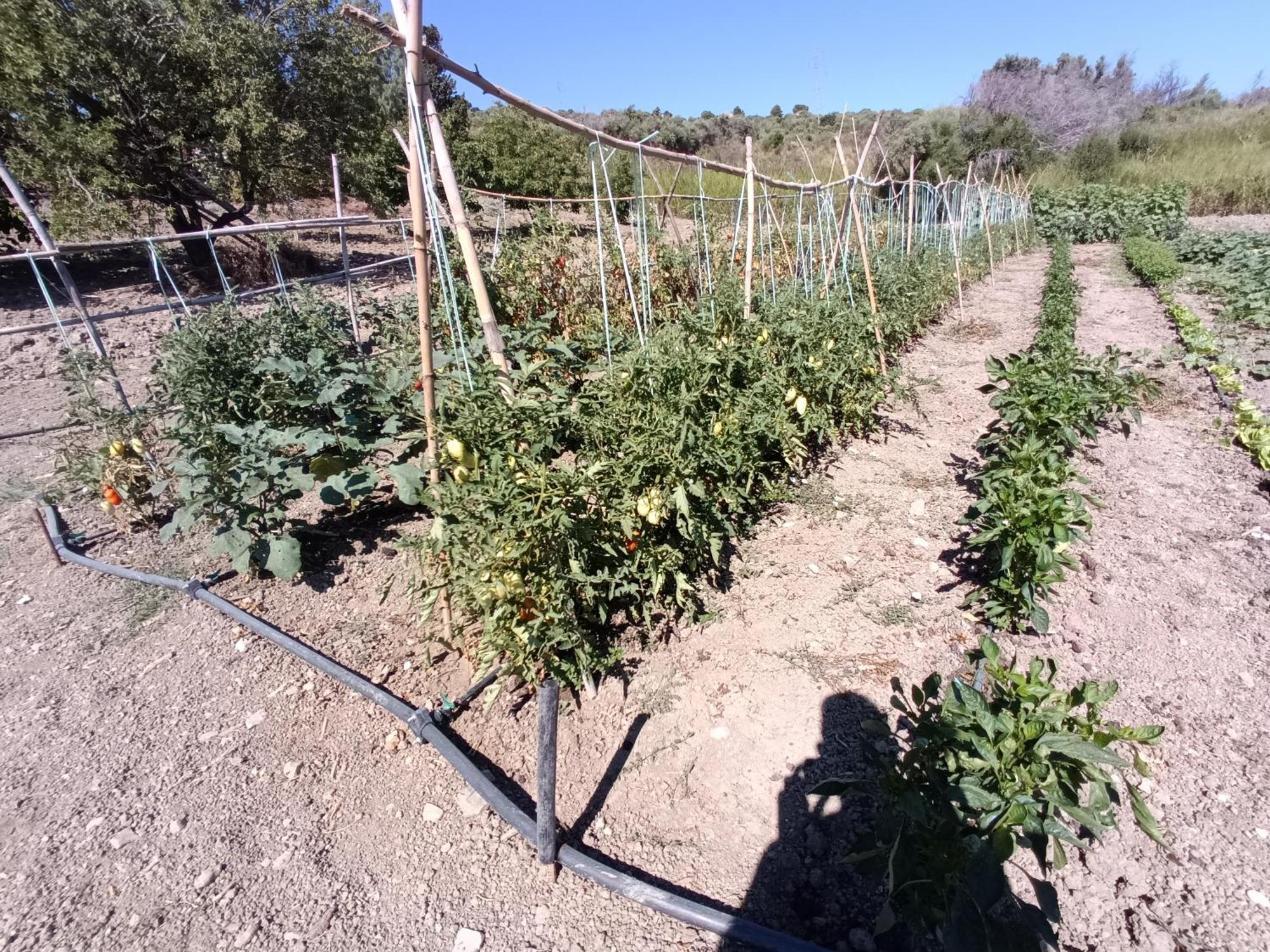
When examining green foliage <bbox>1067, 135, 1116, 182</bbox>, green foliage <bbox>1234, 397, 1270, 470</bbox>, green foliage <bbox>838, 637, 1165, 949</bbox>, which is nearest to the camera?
green foliage <bbox>838, 637, 1165, 949</bbox>

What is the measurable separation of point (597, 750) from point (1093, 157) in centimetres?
2820

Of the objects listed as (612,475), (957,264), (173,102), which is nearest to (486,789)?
(612,475)

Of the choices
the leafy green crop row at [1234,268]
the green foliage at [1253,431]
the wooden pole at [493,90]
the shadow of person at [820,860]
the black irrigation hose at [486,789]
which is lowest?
the shadow of person at [820,860]

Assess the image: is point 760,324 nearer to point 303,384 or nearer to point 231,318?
point 303,384

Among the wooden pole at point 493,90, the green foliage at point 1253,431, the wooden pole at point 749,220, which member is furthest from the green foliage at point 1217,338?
the wooden pole at point 493,90

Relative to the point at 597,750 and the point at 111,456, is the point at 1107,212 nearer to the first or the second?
the point at 597,750

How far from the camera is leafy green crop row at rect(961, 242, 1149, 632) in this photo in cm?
220

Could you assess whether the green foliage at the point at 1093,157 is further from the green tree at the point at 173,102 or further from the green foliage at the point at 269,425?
the green foliage at the point at 269,425

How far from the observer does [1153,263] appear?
9.40 metres

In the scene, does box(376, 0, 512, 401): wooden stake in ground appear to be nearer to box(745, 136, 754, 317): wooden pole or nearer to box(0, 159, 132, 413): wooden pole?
box(745, 136, 754, 317): wooden pole

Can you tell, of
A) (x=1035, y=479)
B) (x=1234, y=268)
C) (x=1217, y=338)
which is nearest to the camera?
(x=1035, y=479)

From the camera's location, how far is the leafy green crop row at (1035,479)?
2.20 metres

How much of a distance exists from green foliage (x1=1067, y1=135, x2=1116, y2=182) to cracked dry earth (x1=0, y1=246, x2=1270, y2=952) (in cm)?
2472

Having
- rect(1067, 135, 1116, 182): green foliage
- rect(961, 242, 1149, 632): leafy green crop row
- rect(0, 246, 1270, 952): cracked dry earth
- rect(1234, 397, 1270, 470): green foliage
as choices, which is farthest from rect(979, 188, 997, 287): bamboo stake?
rect(1067, 135, 1116, 182): green foliage
